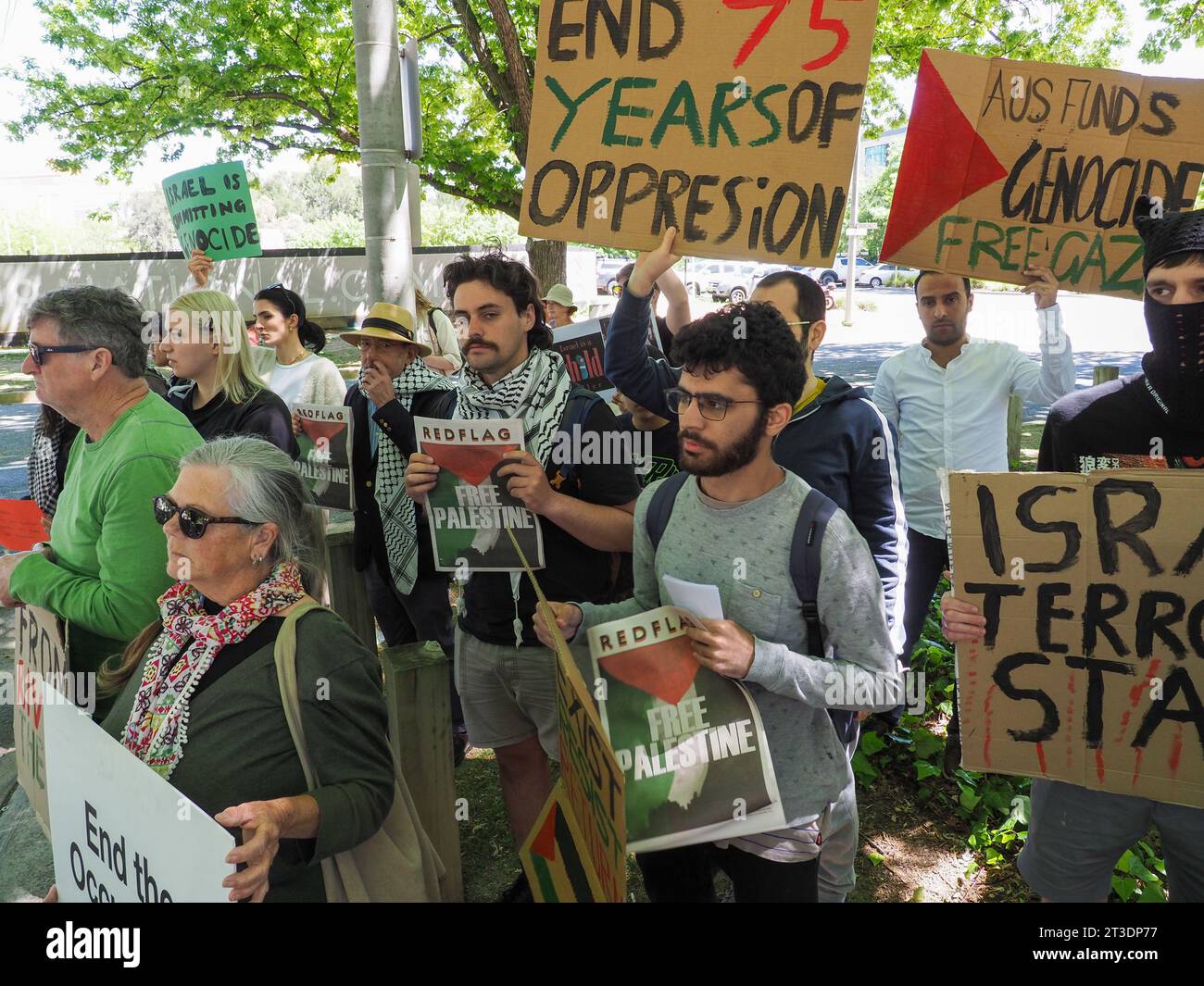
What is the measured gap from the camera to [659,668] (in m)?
1.78

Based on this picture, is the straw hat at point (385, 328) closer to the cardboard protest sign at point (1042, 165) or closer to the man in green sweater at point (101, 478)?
the man in green sweater at point (101, 478)

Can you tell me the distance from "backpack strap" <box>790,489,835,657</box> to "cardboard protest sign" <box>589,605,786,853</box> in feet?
0.78

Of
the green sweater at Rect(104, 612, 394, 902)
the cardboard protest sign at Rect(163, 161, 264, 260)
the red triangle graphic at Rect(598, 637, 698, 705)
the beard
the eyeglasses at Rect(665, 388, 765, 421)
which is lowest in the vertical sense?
the green sweater at Rect(104, 612, 394, 902)

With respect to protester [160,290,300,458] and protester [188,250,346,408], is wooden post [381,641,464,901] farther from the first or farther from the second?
protester [188,250,346,408]

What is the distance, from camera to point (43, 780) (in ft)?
7.29

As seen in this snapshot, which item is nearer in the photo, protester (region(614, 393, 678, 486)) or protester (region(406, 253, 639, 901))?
protester (region(406, 253, 639, 901))

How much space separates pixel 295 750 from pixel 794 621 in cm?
110

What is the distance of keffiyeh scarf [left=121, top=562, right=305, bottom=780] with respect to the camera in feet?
5.99

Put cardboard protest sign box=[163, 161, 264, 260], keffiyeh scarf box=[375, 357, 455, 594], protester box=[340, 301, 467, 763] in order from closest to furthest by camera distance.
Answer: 1. protester box=[340, 301, 467, 763]
2. keffiyeh scarf box=[375, 357, 455, 594]
3. cardboard protest sign box=[163, 161, 264, 260]

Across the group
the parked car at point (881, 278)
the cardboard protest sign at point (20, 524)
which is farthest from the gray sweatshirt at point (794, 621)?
the parked car at point (881, 278)

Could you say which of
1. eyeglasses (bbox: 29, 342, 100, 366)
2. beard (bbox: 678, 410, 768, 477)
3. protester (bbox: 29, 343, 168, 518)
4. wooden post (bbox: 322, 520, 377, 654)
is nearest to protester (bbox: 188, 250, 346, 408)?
wooden post (bbox: 322, 520, 377, 654)

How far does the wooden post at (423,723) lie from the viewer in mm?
2520

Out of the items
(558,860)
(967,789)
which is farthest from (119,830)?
(967,789)

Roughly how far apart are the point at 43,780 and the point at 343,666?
3.31 feet
